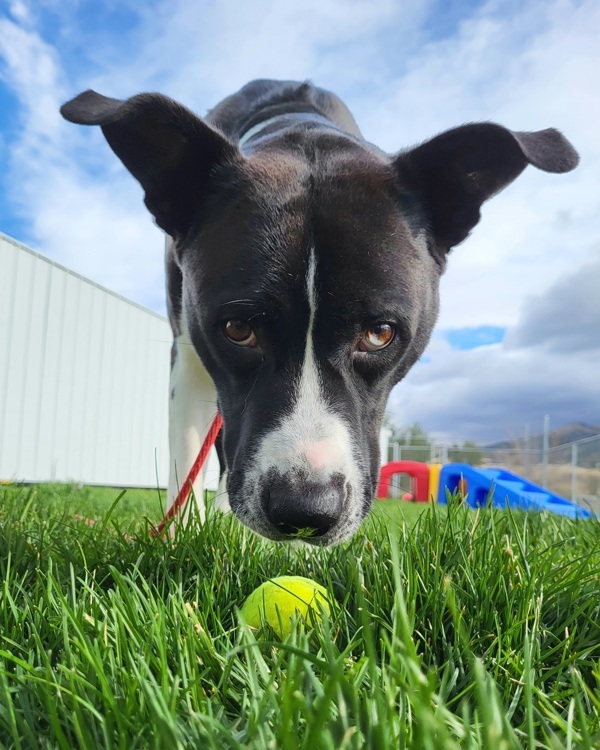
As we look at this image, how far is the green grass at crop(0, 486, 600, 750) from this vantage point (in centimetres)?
92

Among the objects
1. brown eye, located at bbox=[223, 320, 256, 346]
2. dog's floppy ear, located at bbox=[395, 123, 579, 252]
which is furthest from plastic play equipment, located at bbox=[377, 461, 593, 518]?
brown eye, located at bbox=[223, 320, 256, 346]

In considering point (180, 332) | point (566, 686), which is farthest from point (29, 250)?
point (566, 686)

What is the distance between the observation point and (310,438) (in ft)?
6.73

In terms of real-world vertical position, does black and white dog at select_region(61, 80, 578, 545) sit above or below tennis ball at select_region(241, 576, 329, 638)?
above

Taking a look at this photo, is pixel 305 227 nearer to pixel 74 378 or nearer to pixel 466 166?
pixel 466 166

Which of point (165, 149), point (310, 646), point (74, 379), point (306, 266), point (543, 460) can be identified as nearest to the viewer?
point (310, 646)

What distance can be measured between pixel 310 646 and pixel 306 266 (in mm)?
1336

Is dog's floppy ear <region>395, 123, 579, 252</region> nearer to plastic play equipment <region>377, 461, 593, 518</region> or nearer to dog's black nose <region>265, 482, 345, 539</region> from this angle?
dog's black nose <region>265, 482, 345, 539</region>

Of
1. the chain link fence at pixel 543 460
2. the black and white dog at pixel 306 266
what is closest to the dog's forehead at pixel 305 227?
the black and white dog at pixel 306 266

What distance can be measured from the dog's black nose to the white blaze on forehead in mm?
43

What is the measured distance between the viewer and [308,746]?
78 centimetres

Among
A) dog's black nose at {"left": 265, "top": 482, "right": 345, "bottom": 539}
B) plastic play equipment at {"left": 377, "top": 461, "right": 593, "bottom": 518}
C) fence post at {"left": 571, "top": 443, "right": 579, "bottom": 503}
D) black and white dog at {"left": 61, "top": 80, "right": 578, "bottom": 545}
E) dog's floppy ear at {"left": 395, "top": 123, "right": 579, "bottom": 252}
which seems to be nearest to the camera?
dog's black nose at {"left": 265, "top": 482, "right": 345, "bottom": 539}

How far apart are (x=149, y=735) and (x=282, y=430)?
1.18 m

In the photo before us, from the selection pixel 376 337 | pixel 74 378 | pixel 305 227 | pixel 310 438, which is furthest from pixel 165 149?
pixel 74 378
